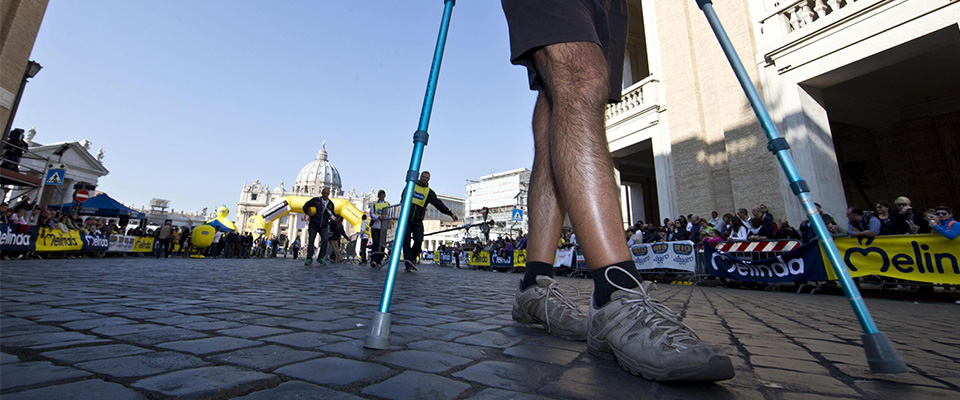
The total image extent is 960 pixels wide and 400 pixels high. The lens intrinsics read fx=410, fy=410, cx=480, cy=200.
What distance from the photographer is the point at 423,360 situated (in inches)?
50.4

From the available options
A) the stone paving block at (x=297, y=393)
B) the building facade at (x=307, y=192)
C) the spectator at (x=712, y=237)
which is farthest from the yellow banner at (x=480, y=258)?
the building facade at (x=307, y=192)

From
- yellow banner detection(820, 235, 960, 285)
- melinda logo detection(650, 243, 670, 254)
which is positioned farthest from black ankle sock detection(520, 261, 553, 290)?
melinda logo detection(650, 243, 670, 254)

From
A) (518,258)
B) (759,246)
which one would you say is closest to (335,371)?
(759,246)

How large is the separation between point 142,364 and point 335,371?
0.53m

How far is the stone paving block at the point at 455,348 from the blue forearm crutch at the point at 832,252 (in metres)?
1.11

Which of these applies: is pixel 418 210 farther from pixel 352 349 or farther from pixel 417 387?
pixel 417 387

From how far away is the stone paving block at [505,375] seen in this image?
1.06m

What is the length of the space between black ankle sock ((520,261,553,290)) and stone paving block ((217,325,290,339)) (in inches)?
42.8

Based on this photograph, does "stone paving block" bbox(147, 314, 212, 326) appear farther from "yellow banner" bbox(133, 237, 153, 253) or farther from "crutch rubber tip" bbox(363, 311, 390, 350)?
"yellow banner" bbox(133, 237, 153, 253)

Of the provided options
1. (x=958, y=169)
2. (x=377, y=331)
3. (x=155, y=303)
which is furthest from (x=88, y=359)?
(x=958, y=169)

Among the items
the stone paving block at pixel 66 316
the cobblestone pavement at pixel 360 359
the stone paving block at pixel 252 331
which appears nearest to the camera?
the cobblestone pavement at pixel 360 359

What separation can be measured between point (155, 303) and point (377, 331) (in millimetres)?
1831

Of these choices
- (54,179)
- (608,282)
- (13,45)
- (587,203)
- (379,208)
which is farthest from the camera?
(54,179)

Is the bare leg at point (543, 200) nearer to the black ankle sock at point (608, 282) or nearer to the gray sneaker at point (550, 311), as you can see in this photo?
the gray sneaker at point (550, 311)
